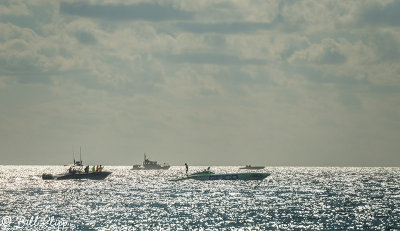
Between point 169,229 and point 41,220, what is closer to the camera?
point 169,229

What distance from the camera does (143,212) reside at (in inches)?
2980

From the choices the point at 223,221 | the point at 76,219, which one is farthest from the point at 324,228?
the point at 76,219

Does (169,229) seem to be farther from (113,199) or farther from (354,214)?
(113,199)

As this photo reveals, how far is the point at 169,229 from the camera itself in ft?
193

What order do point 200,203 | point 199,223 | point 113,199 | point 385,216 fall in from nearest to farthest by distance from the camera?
1. point 199,223
2. point 385,216
3. point 200,203
4. point 113,199

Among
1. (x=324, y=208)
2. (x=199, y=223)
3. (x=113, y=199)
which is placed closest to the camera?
(x=199, y=223)

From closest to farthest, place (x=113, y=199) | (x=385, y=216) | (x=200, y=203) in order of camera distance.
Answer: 1. (x=385, y=216)
2. (x=200, y=203)
3. (x=113, y=199)

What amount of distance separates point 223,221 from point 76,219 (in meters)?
16.9

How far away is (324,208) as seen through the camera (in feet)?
267

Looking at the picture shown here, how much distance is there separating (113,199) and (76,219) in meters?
32.1

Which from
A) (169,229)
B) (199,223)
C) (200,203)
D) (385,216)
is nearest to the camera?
(169,229)

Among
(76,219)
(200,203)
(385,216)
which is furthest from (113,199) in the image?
(385,216)

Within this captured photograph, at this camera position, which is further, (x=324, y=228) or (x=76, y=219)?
(x=76, y=219)

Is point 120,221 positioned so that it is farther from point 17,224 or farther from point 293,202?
point 293,202
